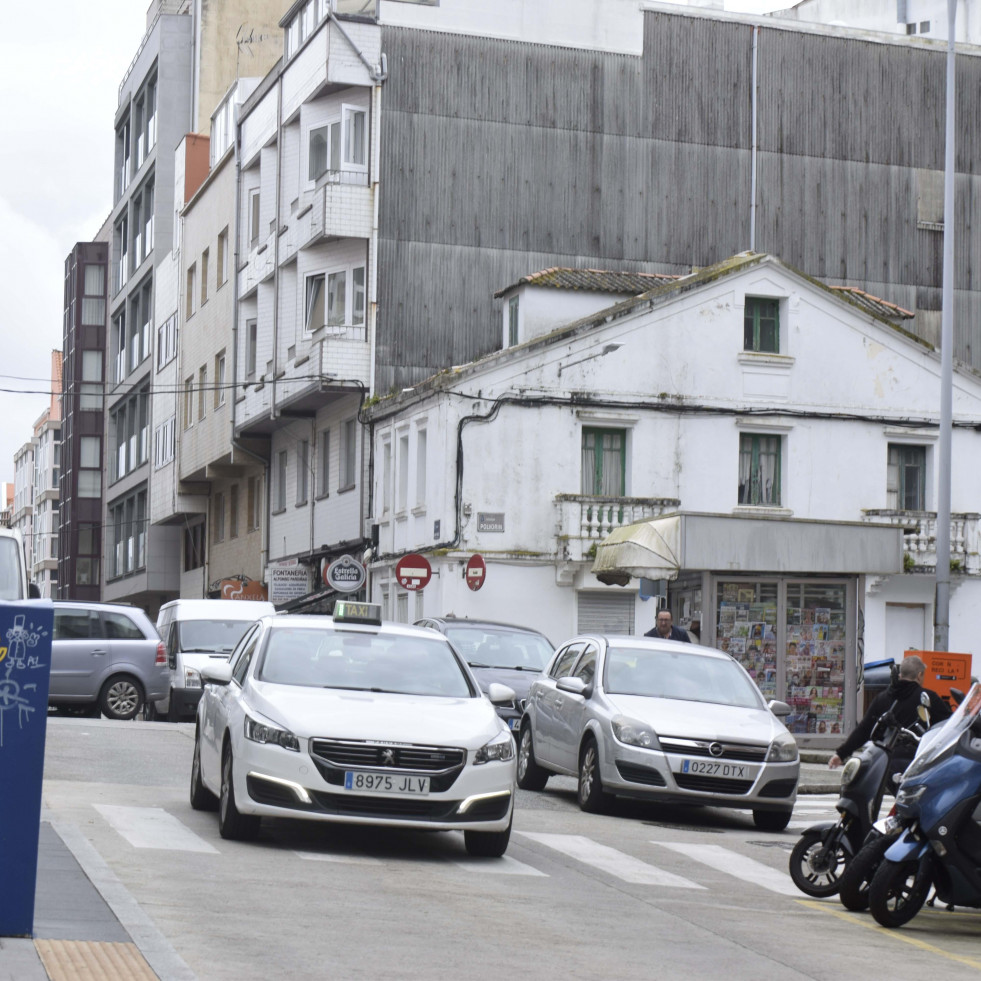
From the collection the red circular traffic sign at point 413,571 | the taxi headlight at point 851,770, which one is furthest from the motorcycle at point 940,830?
the red circular traffic sign at point 413,571

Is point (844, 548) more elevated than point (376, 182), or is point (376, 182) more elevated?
point (376, 182)

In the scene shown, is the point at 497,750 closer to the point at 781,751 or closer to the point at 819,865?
the point at 819,865

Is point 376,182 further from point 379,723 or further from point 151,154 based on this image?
point 379,723

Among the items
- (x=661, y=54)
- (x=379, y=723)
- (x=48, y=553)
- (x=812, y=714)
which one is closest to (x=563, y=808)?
(x=379, y=723)

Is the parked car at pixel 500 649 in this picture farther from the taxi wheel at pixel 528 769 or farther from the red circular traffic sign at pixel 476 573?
the red circular traffic sign at pixel 476 573

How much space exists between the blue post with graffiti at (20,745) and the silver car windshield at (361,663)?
5.13 meters

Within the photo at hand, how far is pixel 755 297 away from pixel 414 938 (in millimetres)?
30315

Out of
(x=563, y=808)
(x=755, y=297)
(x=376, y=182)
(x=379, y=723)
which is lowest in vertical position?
(x=563, y=808)

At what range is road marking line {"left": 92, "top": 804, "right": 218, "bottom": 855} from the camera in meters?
12.1

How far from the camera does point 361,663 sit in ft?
44.1

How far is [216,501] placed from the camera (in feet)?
186

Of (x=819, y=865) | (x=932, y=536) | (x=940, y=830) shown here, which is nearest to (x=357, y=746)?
(x=819, y=865)

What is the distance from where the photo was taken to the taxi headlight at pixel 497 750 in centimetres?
1228

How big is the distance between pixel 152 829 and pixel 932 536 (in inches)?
1060
